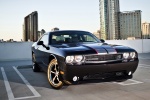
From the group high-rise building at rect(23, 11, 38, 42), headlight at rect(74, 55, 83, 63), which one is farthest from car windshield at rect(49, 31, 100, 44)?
high-rise building at rect(23, 11, 38, 42)

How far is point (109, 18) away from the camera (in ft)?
528

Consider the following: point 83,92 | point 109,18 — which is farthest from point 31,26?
point 83,92

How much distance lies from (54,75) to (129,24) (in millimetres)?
173741

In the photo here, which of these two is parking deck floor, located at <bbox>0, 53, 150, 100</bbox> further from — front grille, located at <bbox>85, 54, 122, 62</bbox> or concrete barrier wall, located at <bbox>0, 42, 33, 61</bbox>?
concrete barrier wall, located at <bbox>0, 42, 33, 61</bbox>

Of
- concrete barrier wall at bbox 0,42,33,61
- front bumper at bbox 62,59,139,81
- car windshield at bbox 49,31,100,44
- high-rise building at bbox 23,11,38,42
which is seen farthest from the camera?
high-rise building at bbox 23,11,38,42

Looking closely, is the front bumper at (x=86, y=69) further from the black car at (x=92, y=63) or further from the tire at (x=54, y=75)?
the tire at (x=54, y=75)

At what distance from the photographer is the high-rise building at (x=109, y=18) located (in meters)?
155

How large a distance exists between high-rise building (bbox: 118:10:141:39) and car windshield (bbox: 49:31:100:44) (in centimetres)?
15770

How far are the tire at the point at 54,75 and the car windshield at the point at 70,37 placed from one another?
785mm

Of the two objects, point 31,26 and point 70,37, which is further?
point 31,26

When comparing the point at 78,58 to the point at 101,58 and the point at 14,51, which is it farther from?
the point at 14,51

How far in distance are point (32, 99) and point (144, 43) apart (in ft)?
55.3

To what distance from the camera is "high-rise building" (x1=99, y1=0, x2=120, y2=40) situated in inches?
6097

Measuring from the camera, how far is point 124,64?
441cm
